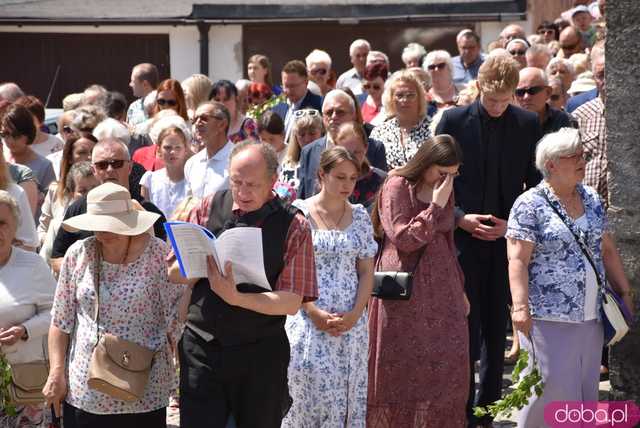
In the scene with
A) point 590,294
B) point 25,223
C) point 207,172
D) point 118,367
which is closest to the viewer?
point 118,367

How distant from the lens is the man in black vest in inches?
231

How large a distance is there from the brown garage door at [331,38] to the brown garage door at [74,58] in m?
1.83

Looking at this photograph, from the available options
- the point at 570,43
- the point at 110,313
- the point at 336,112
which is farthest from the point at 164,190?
the point at 570,43

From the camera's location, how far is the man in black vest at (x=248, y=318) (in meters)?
5.87

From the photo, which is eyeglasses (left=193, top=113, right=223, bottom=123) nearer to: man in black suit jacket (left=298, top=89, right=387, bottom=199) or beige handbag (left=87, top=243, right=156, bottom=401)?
man in black suit jacket (left=298, top=89, right=387, bottom=199)

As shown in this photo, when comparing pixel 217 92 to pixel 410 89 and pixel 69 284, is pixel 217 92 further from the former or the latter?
pixel 69 284

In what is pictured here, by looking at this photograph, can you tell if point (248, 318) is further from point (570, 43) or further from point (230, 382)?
point (570, 43)

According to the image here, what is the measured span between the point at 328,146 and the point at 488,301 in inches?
60.3

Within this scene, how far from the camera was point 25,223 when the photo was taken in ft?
26.9

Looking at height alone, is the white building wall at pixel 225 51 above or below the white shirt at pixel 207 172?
above

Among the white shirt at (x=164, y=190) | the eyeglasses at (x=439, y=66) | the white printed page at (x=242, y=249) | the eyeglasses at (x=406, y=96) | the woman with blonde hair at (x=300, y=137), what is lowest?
the white printed page at (x=242, y=249)

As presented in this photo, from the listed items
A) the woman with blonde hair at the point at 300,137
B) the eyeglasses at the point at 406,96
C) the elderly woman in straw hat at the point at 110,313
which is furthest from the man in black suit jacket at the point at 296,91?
the elderly woman in straw hat at the point at 110,313

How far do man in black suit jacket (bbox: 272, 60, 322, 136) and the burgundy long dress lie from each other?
4.61 m

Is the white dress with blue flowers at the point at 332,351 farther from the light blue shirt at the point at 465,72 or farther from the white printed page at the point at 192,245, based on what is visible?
the light blue shirt at the point at 465,72
